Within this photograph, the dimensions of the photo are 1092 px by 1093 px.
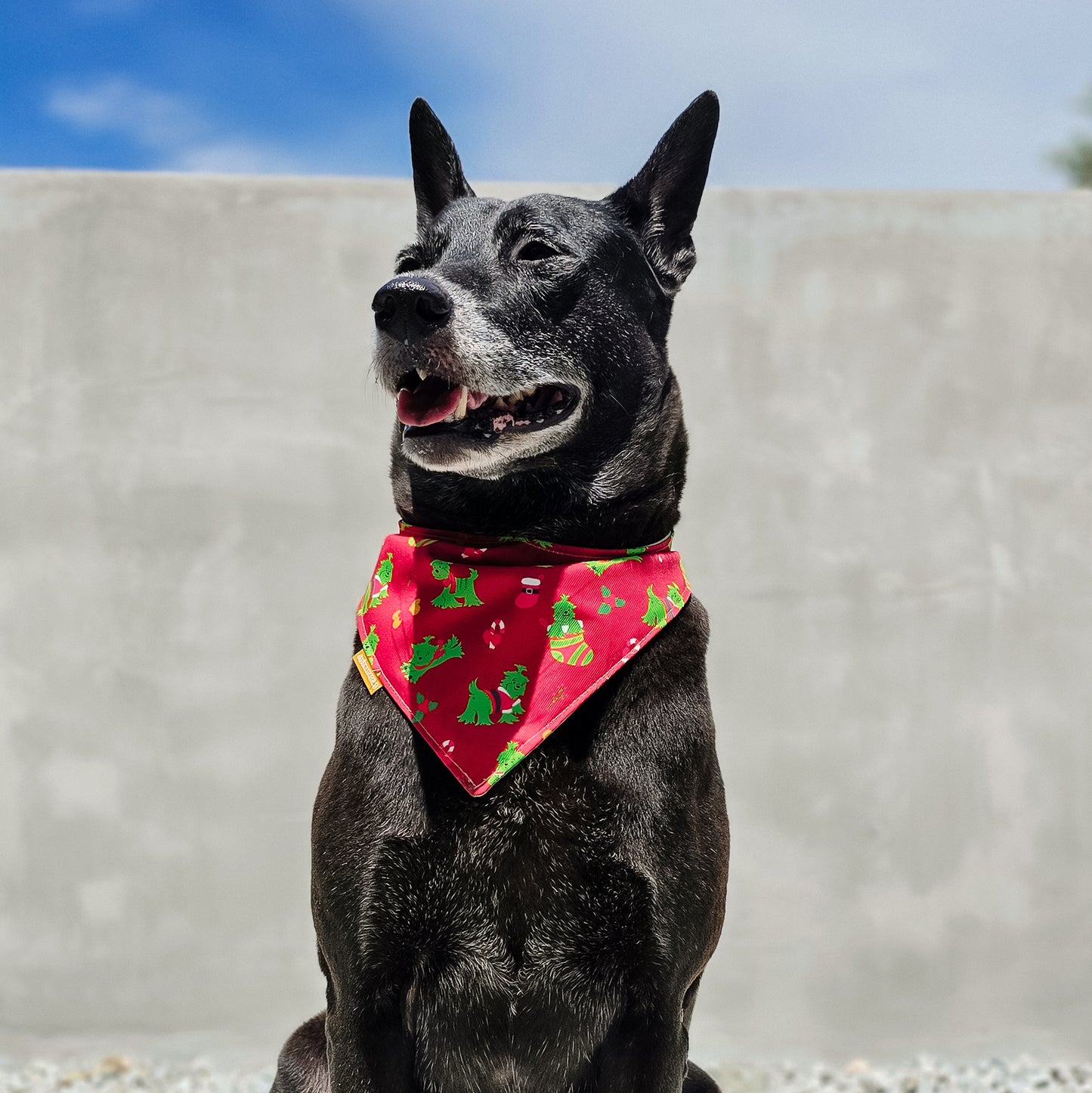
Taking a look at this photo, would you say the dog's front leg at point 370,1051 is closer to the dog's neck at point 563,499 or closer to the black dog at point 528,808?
the black dog at point 528,808

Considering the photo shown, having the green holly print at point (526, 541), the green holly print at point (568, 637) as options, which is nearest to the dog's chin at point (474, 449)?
the green holly print at point (526, 541)

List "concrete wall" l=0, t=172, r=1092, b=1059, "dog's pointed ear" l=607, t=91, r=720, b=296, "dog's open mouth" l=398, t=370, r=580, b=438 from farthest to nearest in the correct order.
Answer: "concrete wall" l=0, t=172, r=1092, b=1059, "dog's pointed ear" l=607, t=91, r=720, b=296, "dog's open mouth" l=398, t=370, r=580, b=438

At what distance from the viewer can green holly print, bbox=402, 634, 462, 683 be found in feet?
5.62

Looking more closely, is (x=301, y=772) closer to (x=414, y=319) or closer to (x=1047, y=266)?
(x=414, y=319)

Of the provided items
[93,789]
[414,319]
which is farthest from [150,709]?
[414,319]

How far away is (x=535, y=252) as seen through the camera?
177 centimetres

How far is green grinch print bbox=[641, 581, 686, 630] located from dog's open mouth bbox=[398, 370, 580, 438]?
0.34 meters

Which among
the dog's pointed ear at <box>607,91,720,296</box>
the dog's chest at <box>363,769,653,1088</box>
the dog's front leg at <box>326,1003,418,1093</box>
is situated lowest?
the dog's front leg at <box>326,1003,418,1093</box>

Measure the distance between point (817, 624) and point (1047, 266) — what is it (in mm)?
1378

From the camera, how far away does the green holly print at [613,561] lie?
176 cm

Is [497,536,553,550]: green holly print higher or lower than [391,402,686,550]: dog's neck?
lower

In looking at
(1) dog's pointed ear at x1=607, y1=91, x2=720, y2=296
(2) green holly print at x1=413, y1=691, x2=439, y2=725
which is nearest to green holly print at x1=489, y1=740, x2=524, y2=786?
(2) green holly print at x1=413, y1=691, x2=439, y2=725

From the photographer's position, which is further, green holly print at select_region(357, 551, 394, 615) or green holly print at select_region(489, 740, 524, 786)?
green holly print at select_region(357, 551, 394, 615)

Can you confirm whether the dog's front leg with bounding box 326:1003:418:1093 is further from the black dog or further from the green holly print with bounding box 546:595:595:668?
the green holly print with bounding box 546:595:595:668
